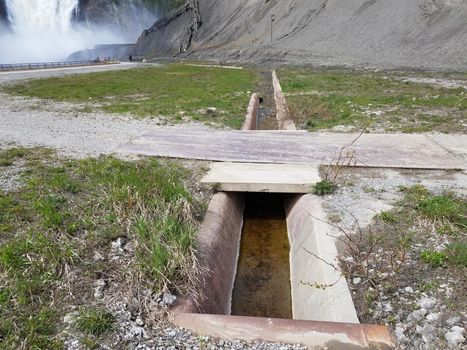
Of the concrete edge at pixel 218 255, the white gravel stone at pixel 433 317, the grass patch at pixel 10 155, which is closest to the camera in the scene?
the white gravel stone at pixel 433 317

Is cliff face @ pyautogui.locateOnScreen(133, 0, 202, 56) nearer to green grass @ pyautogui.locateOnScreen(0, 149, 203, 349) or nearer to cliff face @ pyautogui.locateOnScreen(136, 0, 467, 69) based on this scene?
cliff face @ pyautogui.locateOnScreen(136, 0, 467, 69)

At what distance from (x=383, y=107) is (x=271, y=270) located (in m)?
10.7

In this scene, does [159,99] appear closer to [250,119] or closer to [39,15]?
[250,119]

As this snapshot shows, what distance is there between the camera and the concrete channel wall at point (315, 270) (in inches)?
189

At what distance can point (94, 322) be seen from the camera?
4.18 metres

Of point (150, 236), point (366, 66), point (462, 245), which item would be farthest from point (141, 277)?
point (366, 66)

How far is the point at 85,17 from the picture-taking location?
434 feet

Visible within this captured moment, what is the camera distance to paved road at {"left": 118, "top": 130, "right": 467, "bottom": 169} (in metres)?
9.07

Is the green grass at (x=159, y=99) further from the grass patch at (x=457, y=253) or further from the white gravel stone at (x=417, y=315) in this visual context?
the white gravel stone at (x=417, y=315)

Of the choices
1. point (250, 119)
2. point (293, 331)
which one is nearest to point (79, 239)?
point (293, 331)

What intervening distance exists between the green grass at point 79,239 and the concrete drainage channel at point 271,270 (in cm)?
54

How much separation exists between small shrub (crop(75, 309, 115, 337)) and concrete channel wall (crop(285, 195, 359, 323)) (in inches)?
104

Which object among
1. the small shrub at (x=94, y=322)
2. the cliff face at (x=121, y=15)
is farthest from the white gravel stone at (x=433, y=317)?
the cliff face at (x=121, y=15)

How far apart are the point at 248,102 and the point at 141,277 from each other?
561 inches
